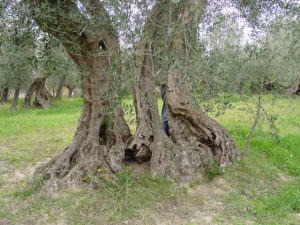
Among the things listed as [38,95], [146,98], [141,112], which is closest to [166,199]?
[141,112]

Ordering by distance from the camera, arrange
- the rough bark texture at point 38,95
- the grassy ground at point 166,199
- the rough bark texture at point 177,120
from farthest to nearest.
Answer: the rough bark texture at point 38,95, the rough bark texture at point 177,120, the grassy ground at point 166,199

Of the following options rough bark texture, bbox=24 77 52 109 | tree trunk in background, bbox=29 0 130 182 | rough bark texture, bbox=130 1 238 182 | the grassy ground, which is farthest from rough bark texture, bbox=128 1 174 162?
rough bark texture, bbox=24 77 52 109

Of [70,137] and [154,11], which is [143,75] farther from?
[70,137]

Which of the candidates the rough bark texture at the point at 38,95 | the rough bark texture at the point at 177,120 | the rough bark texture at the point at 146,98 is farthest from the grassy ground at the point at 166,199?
the rough bark texture at the point at 38,95

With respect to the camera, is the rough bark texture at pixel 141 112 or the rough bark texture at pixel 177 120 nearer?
the rough bark texture at pixel 141 112

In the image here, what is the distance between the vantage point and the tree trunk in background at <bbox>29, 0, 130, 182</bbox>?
4980 mm

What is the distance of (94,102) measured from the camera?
A: 6.23 metres

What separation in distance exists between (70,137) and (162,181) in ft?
19.5

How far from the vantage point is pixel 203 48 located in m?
6.06

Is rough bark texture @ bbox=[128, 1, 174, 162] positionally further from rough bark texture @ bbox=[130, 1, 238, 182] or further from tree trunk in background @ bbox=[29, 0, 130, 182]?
tree trunk in background @ bbox=[29, 0, 130, 182]

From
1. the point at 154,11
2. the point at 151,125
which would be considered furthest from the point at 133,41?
the point at 151,125

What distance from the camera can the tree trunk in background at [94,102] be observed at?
4.98 metres

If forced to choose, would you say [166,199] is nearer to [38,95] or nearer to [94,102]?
[94,102]

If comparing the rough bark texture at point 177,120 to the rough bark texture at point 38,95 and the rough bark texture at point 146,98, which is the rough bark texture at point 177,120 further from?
the rough bark texture at point 38,95
